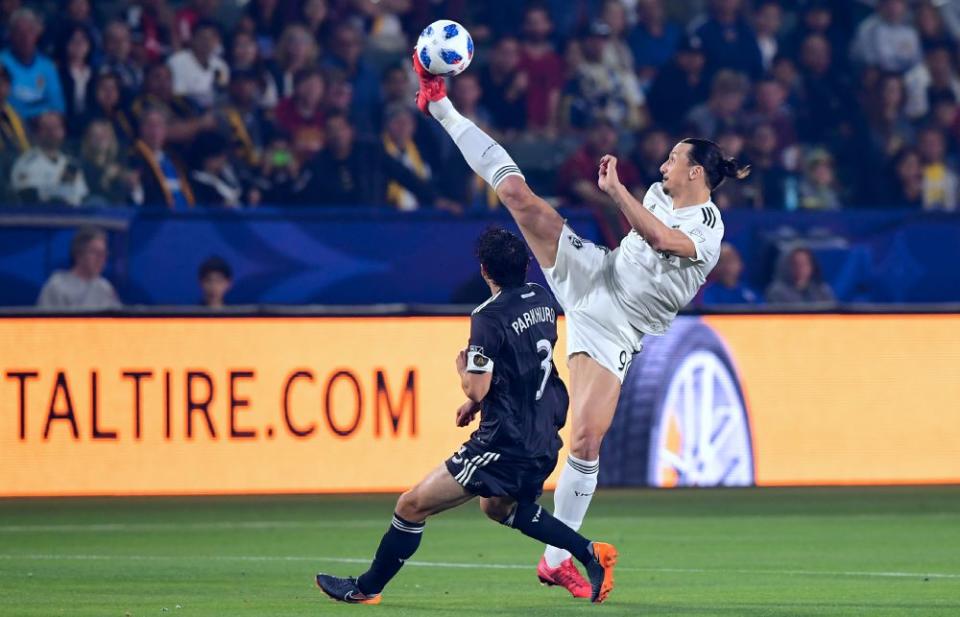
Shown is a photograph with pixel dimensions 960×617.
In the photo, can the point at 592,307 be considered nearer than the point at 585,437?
No

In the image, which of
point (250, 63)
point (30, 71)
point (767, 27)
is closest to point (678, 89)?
point (767, 27)

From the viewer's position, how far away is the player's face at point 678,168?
8.12 metres

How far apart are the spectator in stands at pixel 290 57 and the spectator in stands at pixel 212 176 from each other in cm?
119

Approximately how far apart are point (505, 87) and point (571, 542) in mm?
9875

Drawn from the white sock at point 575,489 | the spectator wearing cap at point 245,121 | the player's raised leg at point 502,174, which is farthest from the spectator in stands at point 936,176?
the white sock at point 575,489

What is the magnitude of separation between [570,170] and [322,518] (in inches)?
191

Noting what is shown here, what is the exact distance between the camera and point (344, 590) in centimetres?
741

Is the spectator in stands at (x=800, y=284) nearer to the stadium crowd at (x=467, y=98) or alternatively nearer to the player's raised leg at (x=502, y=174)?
the stadium crowd at (x=467, y=98)

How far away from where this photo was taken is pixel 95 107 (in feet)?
49.4

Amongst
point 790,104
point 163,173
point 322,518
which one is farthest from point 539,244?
point 790,104

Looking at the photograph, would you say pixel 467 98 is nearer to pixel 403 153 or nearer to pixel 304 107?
pixel 403 153

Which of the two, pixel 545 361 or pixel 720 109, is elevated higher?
pixel 720 109

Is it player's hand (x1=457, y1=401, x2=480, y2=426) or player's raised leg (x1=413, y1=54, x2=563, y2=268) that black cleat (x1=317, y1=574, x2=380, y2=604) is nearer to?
player's hand (x1=457, y1=401, x2=480, y2=426)

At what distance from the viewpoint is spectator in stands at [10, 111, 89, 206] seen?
14375 millimetres
